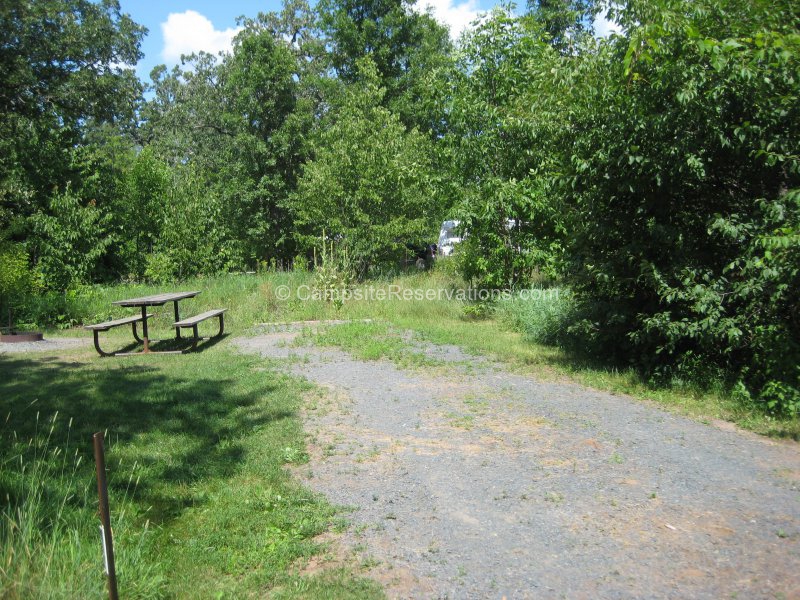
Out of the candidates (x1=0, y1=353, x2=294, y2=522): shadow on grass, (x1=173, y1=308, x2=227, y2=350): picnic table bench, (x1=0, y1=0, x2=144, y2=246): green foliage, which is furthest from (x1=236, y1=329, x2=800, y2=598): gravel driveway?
(x1=0, y1=0, x2=144, y2=246): green foliage

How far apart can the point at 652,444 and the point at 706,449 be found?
15.9 inches

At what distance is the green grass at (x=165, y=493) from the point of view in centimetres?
311

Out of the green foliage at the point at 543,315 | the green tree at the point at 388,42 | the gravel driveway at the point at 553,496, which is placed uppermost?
the green tree at the point at 388,42

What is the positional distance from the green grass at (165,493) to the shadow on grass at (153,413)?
0.7 inches

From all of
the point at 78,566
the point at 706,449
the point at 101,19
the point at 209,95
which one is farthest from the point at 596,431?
the point at 209,95

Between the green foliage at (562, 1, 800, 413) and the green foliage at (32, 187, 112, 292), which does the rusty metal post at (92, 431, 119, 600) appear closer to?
the green foliage at (562, 1, 800, 413)

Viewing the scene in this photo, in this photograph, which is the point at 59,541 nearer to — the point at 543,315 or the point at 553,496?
the point at 553,496

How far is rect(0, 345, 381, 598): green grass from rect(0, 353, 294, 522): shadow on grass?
17 mm

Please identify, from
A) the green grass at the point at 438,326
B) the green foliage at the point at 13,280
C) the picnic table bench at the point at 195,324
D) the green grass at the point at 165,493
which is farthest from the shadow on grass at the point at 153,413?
the green foliage at the point at 13,280

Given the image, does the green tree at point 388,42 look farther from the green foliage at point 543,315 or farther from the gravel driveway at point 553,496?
the gravel driveway at point 553,496

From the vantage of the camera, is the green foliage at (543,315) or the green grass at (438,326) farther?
the green foliage at (543,315)

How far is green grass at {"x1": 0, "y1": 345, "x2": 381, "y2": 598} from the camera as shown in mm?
3111

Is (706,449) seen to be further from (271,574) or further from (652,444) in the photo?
(271,574)

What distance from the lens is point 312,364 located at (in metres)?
8.73
